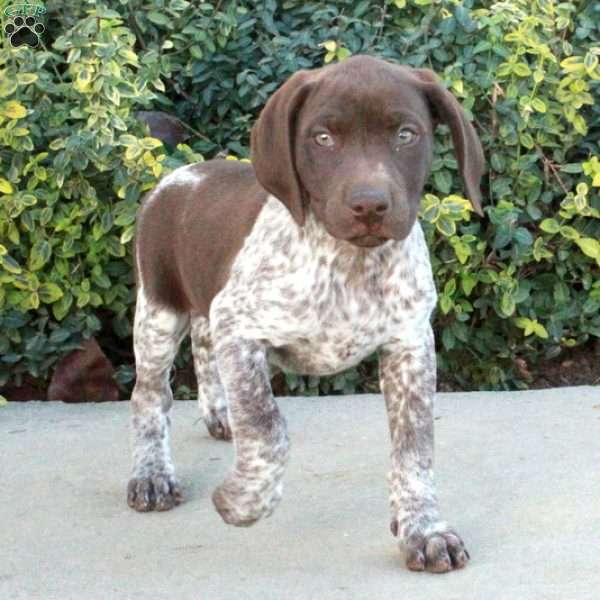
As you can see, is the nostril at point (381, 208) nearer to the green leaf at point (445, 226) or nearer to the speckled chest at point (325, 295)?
the speckled chest at point (325, 295)

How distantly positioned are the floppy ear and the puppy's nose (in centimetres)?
46

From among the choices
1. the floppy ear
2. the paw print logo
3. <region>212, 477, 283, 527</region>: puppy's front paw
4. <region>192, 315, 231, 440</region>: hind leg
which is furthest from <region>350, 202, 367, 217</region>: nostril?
the paw print logo

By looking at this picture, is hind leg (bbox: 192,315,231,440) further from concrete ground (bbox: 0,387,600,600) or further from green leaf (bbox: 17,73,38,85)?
green leaf (bbox: 17,73,38,85)

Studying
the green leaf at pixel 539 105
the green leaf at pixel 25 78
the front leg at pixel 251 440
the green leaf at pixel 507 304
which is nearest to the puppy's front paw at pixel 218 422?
the front leg at pixel 251 440

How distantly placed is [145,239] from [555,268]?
7.63 feet

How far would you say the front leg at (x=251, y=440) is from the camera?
4.61 meters

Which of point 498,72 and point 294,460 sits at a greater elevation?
point 498,72

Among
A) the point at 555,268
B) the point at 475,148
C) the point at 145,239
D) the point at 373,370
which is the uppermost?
the point at 475,148

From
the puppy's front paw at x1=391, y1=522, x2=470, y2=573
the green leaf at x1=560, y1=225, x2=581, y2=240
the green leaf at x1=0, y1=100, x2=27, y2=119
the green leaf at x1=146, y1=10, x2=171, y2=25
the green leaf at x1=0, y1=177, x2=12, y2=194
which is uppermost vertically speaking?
the green leaf at x1=146, y1=10, x2=171, y2=25

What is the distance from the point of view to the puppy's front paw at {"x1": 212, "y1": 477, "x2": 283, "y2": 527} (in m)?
4.60

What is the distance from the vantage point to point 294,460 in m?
5.90

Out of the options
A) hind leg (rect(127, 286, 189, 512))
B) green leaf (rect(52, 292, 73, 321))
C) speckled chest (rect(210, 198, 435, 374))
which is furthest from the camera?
green leaf (rect(52, 292, 73, 321))

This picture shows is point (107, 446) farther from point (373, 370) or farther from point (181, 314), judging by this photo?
point (373, 370)

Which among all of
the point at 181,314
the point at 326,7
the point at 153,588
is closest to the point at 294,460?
the point at 181,314
